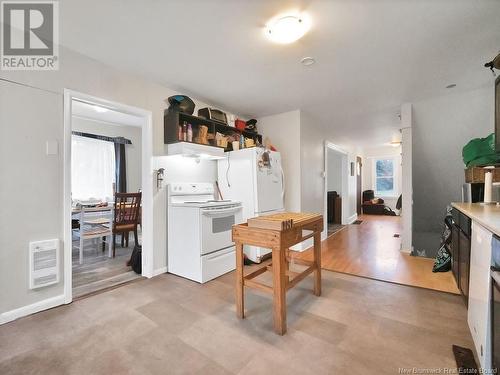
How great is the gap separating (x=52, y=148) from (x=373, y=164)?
363 inches

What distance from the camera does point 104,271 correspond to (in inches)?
117

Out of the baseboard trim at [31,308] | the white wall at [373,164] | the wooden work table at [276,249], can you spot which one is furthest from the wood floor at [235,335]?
the white wall at [373,164]

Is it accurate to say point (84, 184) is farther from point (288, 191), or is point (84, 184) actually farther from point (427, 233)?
point (427, 233)

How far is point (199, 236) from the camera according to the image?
260 centimetres

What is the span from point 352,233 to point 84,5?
5.56m

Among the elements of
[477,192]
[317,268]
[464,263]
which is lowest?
[317,268]

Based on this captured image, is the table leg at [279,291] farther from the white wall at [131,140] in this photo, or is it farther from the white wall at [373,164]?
the white wall at [373,164]

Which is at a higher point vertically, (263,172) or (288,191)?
(263,172)

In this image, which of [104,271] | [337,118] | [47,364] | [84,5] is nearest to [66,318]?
[47,364]

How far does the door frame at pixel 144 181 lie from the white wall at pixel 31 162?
1.8 inches

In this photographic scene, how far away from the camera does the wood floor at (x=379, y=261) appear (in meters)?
2.60

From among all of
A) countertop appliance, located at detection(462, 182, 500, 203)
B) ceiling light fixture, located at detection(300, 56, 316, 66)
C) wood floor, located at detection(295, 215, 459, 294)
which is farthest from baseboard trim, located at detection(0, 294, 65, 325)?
countertop appliance, located at detection(462, 182, 500, 203)

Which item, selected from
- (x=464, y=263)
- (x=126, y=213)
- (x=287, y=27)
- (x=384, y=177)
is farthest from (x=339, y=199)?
(x=287, y=27)

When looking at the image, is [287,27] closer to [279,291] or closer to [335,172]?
[279,291]
